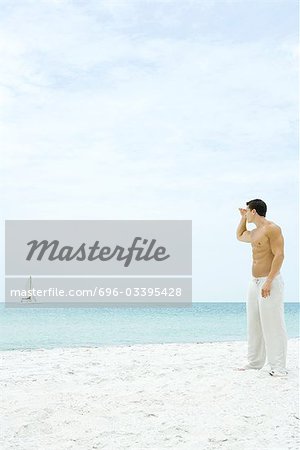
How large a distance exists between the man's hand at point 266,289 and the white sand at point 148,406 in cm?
79

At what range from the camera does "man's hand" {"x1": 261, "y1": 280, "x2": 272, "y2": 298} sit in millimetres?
5949

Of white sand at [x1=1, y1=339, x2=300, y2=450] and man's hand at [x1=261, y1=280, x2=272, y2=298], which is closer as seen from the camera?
white sand at [x1=1, y1=339, x2=300, y2=450]

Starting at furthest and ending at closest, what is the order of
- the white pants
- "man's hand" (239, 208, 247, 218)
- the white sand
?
"man's hand" (239, 208, 247, 218), the white pants, the white sand

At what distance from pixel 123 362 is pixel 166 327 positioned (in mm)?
18027

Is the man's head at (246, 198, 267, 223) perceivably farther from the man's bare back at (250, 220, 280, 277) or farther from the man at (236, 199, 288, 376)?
the man's bare back at (250, 220, 280, 277)

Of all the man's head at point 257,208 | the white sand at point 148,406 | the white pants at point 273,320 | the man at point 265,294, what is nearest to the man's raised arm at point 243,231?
the man at point 265,294

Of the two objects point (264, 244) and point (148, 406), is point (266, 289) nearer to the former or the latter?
point (264, 244)

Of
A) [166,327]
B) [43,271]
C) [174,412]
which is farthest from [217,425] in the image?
[43,271]

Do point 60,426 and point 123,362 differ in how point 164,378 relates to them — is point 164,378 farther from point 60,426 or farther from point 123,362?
point 60,426

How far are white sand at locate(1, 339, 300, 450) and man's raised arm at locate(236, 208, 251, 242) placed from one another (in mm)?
1366

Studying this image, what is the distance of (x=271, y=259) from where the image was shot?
6.05 meters

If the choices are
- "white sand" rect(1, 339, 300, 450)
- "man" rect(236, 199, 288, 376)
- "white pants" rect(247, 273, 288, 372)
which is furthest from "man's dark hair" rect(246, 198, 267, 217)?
"white sand" rect(1, 339, 300, 450)

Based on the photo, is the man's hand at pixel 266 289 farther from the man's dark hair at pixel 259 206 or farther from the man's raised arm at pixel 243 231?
the man's dark hair at pixel 259 206

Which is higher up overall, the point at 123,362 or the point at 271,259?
the point at 271,259
